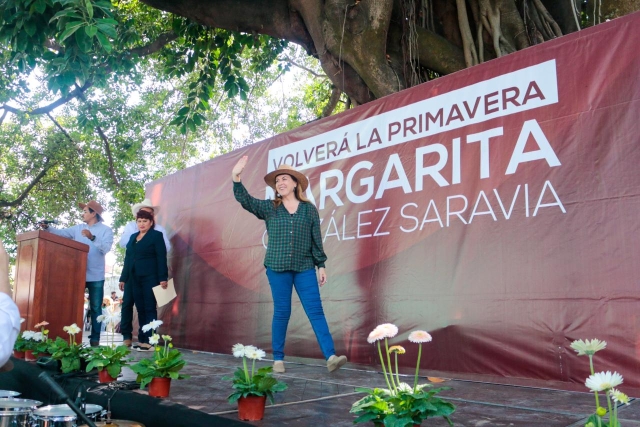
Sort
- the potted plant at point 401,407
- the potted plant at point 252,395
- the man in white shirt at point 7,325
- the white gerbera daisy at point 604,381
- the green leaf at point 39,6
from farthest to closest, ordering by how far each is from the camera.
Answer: the green leaf at point 39,6 < the potted plant at point 252,395 < the potted plant at point 401,407 < the white gerbera daisy at point 604,381 < the man in white shirt at point 7,325

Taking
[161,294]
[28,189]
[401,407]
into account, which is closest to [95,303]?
[161,294]

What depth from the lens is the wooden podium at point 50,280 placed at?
539 centimetres

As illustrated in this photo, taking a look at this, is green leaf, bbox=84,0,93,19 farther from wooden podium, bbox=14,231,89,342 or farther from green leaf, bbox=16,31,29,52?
wooden podium, bbox=14,231,89,342

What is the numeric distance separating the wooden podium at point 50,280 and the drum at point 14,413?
9.98 feet

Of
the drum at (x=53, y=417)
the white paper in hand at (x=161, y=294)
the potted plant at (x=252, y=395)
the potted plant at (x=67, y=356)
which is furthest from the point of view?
the white paper in hand at (x=161, y=294)

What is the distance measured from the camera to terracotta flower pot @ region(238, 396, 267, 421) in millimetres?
2609

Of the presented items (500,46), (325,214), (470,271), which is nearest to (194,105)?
(325,214)

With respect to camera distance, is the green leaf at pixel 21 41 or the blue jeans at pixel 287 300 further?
the green leaf at pixel 21 41

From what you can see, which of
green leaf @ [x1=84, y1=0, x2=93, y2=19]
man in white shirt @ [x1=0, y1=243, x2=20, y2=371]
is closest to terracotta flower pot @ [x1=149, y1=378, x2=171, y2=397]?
man in white shirt @ [x1=0, y1=243, x2=20, y2=371]

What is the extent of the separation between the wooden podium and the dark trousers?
25.7 inches

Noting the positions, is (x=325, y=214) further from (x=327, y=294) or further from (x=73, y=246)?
(x=73, y=246)

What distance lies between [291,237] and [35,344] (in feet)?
7.56

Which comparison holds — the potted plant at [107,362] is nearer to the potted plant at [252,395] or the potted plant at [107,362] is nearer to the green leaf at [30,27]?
the potted plant at [252,395]

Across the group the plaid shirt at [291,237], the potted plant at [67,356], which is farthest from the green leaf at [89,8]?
the potted plant at [67,356]
